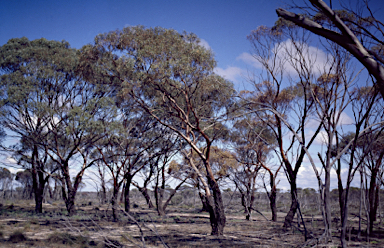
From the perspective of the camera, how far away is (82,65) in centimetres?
1494

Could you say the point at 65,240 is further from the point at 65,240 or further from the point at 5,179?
the point at 5,179

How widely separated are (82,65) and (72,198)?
7.71m

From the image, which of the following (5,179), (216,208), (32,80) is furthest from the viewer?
(5,179)

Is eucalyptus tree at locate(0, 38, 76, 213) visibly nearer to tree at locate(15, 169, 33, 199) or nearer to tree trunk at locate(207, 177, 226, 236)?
tree trunk at locate(207, 177, 226, 236)

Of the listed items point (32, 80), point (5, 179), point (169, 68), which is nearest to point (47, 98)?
point (32, 80)

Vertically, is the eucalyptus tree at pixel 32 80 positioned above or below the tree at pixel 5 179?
above

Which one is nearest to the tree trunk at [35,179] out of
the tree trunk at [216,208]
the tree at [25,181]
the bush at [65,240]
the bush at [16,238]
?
the bush at [16,238]

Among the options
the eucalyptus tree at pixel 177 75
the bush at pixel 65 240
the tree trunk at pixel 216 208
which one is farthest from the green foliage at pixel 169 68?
the bush at pixel 65 240

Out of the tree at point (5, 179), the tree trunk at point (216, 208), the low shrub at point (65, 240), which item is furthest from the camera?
the tree at point (5, 179)

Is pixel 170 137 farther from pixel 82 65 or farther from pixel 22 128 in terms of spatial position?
pixel 22 128

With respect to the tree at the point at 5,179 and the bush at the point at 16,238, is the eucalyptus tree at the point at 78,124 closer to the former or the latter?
the bush at the point at 16,238

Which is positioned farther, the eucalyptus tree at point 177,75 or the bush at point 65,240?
the eucalyptus tree at point 177,75

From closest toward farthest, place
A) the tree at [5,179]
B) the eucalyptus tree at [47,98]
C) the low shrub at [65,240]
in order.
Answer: the low shrub at [65,240] < the eucalyptus tree at [47,98] < the tree at [5,179]

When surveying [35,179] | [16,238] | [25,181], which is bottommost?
[25,181]
